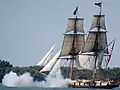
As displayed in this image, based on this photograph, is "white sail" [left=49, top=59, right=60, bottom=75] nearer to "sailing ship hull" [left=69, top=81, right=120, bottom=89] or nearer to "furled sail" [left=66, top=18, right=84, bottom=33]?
"sailing ship hull" [left=69, top=81, right=120, bottom=89]

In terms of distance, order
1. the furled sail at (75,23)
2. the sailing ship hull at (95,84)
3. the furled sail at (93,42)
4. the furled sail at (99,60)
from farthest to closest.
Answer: the furled sail at (75,23)
the furled sail at (93,42)
the furled sail at (99,60)
the sailing ship hull at (95,84)

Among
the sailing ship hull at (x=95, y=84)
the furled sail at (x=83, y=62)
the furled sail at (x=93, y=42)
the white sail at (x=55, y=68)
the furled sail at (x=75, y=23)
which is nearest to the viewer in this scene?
the sailing ship hull at (x=95, y=84)

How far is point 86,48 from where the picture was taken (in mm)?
178000

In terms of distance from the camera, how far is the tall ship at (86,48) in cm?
17462

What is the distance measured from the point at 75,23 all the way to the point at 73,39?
3.99m

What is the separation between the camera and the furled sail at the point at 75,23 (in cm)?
18100

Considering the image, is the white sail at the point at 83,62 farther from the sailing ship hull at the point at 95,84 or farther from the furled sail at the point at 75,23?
the furled sail at the point at 75,23

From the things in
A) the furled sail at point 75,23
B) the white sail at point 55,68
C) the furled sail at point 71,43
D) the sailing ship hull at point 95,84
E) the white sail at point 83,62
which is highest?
the furled sail at point 75,23

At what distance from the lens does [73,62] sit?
182250 mm

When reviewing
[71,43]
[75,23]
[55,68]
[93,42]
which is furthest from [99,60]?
[75,23]

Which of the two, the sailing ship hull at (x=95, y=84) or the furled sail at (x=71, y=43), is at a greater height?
the furled sail at (x=71, y=43)

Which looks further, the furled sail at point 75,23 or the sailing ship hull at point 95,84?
the furled sail at point 75,23

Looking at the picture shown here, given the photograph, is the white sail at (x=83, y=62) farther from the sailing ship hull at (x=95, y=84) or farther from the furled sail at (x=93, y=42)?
the sailing ship hull at (x=95, y=84)

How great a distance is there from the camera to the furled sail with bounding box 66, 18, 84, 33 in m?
181
